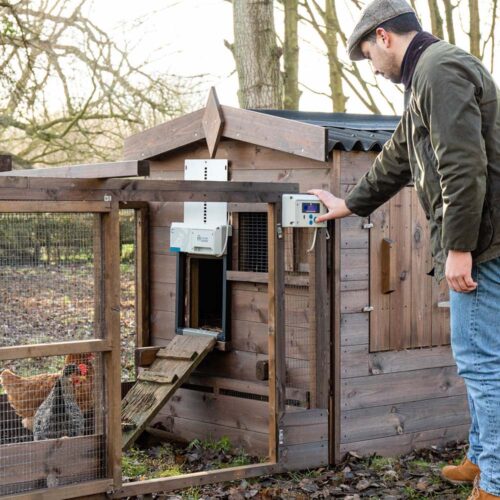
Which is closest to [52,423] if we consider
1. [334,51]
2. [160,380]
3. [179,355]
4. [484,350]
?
[160,380]

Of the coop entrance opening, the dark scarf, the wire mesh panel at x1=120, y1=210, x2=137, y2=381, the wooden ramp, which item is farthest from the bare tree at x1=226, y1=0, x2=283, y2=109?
the dark scarf

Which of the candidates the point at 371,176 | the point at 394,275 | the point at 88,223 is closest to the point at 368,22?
the point at 371,176

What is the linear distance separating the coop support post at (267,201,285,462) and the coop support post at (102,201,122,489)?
3.43 ft

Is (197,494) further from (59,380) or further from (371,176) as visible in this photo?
(371,176)

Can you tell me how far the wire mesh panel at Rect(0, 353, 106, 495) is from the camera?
15.8 feet

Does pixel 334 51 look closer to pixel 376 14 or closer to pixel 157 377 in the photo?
pixel 157 377

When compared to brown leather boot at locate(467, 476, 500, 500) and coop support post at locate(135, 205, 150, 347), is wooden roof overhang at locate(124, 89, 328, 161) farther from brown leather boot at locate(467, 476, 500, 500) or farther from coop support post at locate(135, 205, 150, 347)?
brown leather boot at locate(467, 476, 500, 500)

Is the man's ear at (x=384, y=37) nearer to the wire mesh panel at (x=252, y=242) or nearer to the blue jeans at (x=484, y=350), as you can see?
the blue jeans at (x=484, y=350)

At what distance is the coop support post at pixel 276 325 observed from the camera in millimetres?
5566

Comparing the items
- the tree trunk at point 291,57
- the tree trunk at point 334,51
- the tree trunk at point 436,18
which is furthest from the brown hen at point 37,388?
the tree trunk at point 334,51

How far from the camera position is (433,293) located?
648 centimetres

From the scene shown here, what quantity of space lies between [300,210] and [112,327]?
4.46ft

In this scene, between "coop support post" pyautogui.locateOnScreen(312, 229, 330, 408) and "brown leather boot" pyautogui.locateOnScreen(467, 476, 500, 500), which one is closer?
"brown leather boot" pyautogui.locateOnScreen(467, 476, 500, 500)

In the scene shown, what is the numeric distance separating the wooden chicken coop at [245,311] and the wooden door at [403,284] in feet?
0.04
